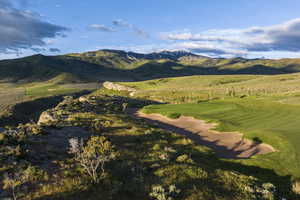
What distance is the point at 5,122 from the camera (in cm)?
4953

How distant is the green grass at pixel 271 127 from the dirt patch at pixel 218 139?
973 millimetres

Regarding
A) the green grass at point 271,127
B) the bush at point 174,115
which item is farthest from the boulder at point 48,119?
the bush at point 174,115

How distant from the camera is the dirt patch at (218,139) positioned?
2109 centimetres

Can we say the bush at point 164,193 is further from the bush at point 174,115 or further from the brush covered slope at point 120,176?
the bush at point 174,115

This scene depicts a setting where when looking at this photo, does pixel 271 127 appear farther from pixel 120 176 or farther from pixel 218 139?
pixel 120 176

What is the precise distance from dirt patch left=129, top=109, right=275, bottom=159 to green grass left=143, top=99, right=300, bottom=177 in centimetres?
97

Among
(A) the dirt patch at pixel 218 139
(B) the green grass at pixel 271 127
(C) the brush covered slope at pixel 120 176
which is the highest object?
(C) the brush covered slope at pixel 120 176

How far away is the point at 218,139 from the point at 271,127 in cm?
696

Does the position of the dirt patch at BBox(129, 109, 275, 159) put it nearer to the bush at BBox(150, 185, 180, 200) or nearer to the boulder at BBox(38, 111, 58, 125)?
the bush at BBox(150, 185, 180, 200)

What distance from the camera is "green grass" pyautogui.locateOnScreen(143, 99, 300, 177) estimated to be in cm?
1620

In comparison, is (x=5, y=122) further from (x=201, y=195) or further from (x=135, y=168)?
(x=201, y=195)

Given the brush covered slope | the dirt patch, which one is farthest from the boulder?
the dirt patch

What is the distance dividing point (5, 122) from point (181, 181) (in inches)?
2048

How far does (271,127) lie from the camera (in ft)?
88.6
